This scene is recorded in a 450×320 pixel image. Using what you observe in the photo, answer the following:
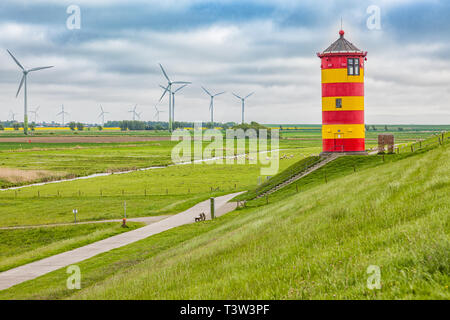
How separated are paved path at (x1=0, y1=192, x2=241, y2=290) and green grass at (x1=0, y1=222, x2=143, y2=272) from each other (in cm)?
117

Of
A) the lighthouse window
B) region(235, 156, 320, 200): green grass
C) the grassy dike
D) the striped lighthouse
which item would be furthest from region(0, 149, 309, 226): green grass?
the grassy dike

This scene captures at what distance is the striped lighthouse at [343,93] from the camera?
41781 millimetres

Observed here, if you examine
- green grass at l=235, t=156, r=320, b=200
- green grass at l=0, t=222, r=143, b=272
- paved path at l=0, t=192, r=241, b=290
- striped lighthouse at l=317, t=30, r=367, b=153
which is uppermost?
striped lighthouse at l=317, t=30, r=367, b=153

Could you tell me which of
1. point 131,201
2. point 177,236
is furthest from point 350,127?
point 131,201

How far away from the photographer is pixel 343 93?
4184 centimetres

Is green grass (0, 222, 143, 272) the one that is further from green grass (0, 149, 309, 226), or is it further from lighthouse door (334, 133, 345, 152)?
lighthouse door (334, 133, 345, 152)

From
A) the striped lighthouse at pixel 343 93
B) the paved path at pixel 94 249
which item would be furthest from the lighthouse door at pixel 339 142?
the paved path at pixel 94 249

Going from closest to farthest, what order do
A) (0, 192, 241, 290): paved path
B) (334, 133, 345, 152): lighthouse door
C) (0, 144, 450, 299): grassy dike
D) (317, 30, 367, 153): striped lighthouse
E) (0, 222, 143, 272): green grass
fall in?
(0, 144, 450, 299): grassy dike
(0, 192, 241, 290): paved path
(0, 222, 143, 272): green grass
(317, 30, 367, 153): striped lighthouse
(334, 133, 345, 152): lighthouse door

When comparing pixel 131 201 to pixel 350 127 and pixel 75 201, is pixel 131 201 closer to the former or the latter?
pixel 75 201

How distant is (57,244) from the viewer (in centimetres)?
3147

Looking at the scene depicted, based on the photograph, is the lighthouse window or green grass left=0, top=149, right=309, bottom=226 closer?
the lighthouse window

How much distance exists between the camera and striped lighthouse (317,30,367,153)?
41781mm
